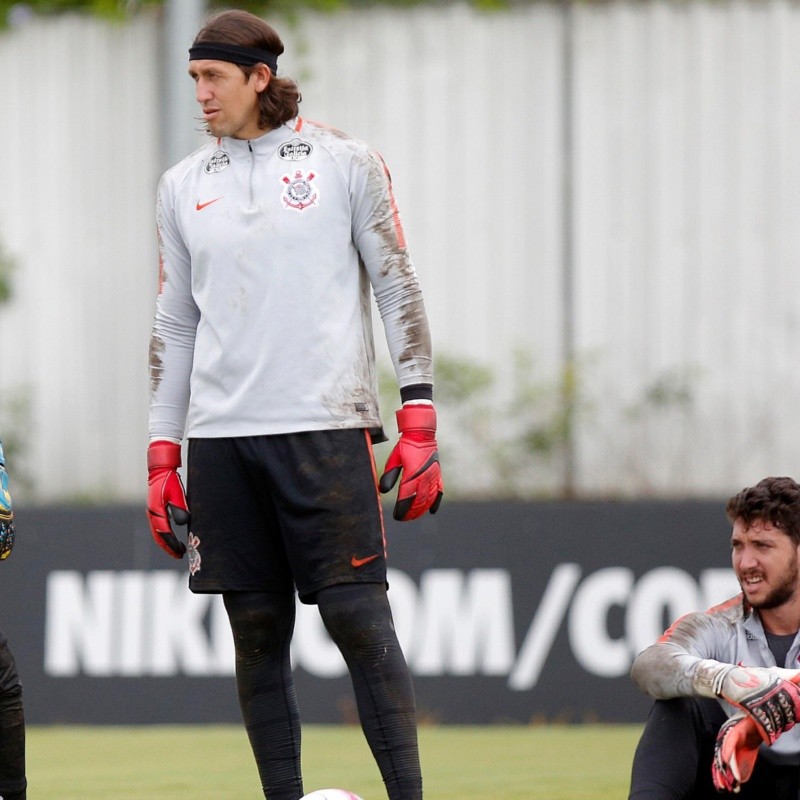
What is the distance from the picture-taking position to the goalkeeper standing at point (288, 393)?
3.73 metres

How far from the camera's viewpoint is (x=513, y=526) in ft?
24.3

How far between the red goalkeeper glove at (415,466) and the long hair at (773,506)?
74 cm

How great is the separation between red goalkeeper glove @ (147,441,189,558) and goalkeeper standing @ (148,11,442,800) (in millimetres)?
12

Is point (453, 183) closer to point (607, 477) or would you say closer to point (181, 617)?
point (607, 477)

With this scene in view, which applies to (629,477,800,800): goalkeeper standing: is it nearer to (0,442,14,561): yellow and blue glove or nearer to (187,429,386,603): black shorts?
(187,429,386,603): black shorts

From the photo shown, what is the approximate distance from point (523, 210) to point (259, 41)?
206 inches

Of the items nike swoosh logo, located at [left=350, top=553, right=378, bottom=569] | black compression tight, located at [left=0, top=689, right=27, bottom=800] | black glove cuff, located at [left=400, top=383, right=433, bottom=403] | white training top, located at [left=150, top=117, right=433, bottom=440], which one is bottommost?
black compression tight, located at [left=0, top=689, right=27, bottom=800]

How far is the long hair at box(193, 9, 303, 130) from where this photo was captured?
386 centimetres

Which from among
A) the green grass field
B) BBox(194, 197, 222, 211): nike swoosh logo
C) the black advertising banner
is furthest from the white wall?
BBox(194, 197, 222, 211): nike swoosh logo

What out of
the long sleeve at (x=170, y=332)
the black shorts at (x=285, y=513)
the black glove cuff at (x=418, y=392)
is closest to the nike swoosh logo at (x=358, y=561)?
the black shorts at (x=285, y=513)

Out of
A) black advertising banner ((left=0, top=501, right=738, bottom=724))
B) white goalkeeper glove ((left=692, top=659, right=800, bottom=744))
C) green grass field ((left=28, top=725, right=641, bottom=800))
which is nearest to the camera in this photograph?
white goalkeeper glove ((left=692, top=659, right=800, bottom=744))

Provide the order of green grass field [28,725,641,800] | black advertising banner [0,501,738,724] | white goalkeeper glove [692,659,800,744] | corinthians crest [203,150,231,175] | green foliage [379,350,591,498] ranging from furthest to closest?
green foliage [379,350,591,498] → black advertising banner [0,501,738,724] → green grass field [28,725,641,800] → corinthians crest [203,150,231,175] → white goalkeeper glove [692,659,800,744]

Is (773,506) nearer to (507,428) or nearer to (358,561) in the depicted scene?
(358,561)

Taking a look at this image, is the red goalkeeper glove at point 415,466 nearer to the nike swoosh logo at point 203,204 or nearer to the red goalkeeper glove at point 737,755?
the nike swoosh logo at point 203,204
